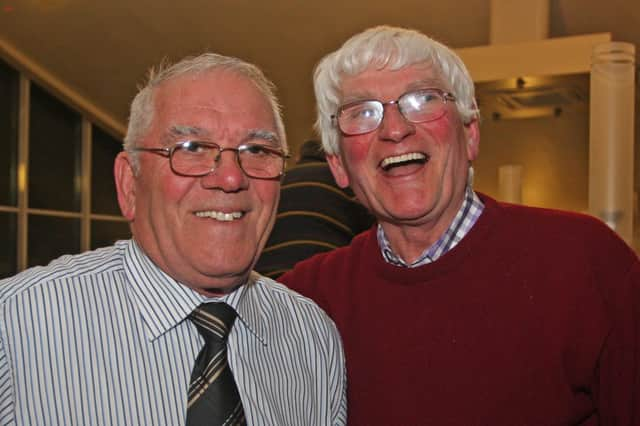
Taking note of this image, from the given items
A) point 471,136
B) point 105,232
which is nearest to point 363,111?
point 471,136

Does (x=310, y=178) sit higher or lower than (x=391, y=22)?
lower

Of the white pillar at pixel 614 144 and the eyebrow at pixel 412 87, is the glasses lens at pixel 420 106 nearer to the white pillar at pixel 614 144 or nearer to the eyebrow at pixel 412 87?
the eyebrow at pixel 412 87

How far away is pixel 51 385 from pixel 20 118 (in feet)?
30.9

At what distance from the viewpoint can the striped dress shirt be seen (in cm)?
137

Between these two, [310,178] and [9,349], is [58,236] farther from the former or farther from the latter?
[9,349]

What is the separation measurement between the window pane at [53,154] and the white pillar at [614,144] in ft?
26.9

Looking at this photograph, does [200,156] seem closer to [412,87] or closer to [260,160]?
[260,160]

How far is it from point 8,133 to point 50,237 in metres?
1.72

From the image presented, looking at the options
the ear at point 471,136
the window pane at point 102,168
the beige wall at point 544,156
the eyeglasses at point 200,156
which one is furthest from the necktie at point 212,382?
the window pane at point 102,168

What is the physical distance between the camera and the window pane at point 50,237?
33.6ft

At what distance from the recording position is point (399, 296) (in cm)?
190

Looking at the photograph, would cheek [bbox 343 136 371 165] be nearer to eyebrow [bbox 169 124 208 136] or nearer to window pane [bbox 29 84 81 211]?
eyebrow [bbox 169 124 208 136]

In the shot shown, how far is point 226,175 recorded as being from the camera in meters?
1.50

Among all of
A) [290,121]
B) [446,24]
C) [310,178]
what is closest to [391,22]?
[446,24]
